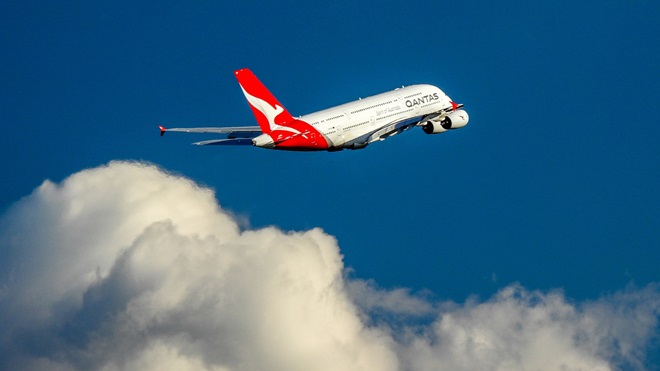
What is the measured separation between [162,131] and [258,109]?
10.1 m

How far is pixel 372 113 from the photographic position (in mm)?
149750

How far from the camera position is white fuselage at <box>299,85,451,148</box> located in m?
144

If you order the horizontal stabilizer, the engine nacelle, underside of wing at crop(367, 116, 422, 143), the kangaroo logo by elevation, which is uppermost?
the engine nacelle

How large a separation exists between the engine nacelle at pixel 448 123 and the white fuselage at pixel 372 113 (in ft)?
6.06

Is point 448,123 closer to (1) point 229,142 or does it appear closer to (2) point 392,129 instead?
(2) point 392,129

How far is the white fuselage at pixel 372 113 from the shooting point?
474ft

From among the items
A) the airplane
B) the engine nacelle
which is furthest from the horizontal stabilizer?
the engine nacelle

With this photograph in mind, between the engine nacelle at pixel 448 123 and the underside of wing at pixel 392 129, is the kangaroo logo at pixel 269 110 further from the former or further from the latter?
the engine nacelle at pixel 448 123

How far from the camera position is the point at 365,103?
150 metres

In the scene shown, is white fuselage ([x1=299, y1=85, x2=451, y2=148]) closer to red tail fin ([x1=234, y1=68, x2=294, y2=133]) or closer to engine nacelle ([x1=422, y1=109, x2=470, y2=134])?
engine nacelle ([x1=422, y1=109, x2=470, y2=134])

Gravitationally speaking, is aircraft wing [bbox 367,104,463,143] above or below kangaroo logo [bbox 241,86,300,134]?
above

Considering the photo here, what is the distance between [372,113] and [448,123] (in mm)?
11144

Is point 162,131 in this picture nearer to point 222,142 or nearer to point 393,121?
point 222,142

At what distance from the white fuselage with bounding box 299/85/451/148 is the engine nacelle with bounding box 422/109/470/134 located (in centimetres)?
185
